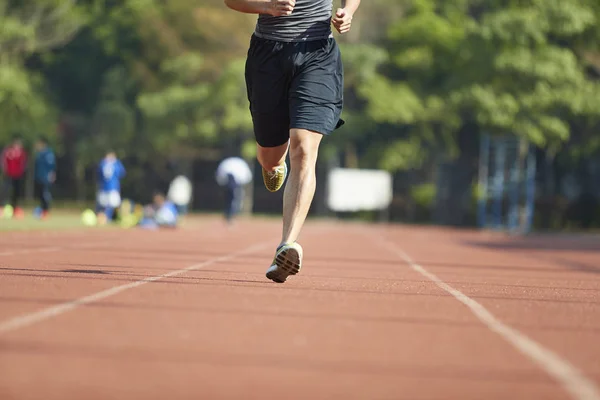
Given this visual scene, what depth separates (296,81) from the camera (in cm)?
820

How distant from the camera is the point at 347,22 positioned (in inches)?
325

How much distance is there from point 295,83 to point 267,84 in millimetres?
214

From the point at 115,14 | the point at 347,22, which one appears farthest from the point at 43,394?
the point at 115,14

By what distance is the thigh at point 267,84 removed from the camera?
324 inches

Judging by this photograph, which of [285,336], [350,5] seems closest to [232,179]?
[350,5]

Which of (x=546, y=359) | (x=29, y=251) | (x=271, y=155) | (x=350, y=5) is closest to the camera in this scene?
(x=546, y=359)

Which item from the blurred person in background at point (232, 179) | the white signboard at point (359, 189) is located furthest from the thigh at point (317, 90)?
the white signboard at point (359, 189)

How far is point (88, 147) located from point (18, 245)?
3391cm

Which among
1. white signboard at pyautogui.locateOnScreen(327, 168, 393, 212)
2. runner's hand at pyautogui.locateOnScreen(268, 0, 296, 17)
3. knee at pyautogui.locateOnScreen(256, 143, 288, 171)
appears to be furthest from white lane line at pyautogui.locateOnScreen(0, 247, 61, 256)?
white signboard at pyautogui.locateOnScreen(327, 168, 393, 212)

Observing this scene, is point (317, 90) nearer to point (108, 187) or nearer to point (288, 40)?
point (288, 40)

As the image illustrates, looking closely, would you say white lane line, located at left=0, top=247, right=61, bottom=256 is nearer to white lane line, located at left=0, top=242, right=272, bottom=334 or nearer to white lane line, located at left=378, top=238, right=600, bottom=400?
white lane line, located at left=0, top=242, right=272, bottom=334

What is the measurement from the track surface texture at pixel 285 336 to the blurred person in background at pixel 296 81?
76 centimetres

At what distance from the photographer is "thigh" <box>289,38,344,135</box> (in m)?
8.07

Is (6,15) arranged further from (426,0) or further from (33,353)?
(33,353)
